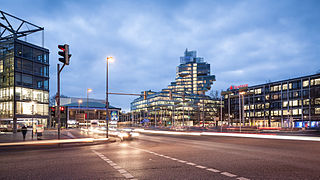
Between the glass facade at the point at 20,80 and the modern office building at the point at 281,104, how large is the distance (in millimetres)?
54958

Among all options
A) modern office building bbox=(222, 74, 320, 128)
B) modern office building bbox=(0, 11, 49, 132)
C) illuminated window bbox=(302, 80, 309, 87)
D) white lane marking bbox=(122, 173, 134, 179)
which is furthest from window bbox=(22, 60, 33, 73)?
illuminated window bbox=(302, 80, 309, 87)

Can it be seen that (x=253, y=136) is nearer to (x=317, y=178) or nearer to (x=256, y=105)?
(x=317, y=178)

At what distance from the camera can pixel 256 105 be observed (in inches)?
4345

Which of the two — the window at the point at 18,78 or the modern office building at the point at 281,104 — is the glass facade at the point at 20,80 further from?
the modern office building at the point at 281,104

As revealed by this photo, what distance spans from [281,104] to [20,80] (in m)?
87.0

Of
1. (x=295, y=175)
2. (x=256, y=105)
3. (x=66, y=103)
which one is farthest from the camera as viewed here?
Answer: (x=66, y=103)

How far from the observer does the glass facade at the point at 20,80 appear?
180 ft

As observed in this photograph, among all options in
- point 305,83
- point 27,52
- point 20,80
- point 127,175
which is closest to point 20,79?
point 20,80

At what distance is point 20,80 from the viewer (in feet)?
184

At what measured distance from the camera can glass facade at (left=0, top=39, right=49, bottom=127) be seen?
54.9 m

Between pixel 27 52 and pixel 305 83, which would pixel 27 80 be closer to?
pixel 27 52

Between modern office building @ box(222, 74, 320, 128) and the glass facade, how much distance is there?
5496 centimetres

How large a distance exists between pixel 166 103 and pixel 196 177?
164997 millimetres

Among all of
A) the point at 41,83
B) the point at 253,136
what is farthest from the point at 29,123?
the point at 253,136
